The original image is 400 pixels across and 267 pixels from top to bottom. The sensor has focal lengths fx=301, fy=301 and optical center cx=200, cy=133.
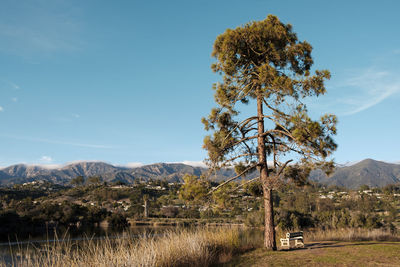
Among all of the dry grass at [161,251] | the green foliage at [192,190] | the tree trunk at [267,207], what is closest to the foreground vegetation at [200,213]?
the green foliage at [192,190]

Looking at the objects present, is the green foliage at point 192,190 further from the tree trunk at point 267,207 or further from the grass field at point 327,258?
the grass field at point 327,258

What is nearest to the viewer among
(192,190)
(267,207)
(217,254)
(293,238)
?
(217,254)

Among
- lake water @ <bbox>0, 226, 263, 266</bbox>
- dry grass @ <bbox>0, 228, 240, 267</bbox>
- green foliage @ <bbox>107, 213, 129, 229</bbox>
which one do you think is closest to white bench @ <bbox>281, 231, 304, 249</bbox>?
lake water @ <bbox>0, 226, 263, 266</bbox>

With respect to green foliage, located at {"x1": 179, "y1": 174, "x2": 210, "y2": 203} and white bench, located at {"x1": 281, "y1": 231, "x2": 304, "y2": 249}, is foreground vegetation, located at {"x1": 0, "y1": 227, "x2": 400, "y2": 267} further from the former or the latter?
green foliage, located at {"x1": 179, "y1": 174, "x2": 210, "y2": 203}

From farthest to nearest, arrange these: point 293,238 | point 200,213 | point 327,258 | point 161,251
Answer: point 200,213, point 293,238, point 327,258, point 161,251

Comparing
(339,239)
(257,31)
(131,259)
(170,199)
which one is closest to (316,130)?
(257,31)

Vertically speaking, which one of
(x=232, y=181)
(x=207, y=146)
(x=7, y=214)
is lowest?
(x=7, y=214)

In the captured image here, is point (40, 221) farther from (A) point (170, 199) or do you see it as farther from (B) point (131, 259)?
(A) point (170, 199)

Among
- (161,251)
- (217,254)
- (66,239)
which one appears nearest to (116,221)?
(66,239)

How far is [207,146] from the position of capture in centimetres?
1195

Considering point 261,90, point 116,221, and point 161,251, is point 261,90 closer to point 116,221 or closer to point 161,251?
point 161,251

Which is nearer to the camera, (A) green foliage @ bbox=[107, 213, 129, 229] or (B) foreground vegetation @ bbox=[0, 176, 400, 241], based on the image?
(B) foreground vegetation @ bbox=[0, 176, 400, 241]

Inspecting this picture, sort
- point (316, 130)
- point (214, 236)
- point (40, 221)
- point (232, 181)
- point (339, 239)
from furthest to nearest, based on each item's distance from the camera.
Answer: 1. point (40, 221)
2. point (339, 239)
3. point (232, 181)
4. point (214, 236)
5. point (316, 130)

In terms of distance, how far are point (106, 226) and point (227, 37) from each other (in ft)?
135
